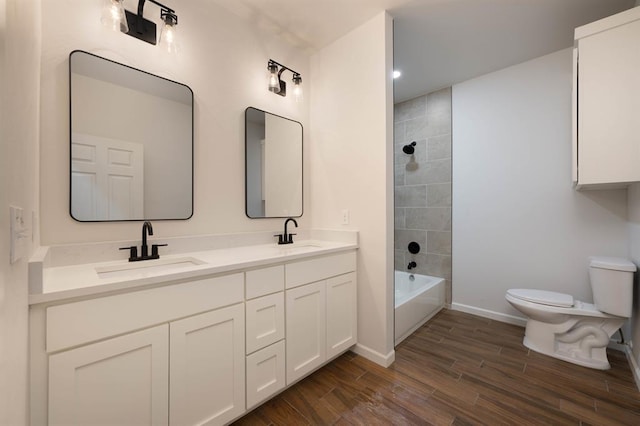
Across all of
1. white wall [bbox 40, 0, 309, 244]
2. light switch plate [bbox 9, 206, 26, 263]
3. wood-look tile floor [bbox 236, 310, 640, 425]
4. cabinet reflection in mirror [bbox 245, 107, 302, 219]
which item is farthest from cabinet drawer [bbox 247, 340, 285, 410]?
light switch plate [bbox 9, 206, 26, 263]

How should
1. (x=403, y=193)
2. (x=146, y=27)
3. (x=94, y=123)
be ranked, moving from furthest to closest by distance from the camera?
(x=403, y=193) < (x=146, y=27) < (x=94, y=123)

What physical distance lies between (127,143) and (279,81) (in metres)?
1.20

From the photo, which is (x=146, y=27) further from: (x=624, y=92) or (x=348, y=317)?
(x=624, y=92)

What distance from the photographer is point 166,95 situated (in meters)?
1.65

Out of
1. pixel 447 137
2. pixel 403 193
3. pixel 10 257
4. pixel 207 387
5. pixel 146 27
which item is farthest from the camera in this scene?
pixel 403 193

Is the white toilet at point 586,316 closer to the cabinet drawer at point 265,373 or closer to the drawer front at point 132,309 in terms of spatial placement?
the cabinet drawer at point 265,373

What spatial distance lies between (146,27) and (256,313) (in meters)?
1.76

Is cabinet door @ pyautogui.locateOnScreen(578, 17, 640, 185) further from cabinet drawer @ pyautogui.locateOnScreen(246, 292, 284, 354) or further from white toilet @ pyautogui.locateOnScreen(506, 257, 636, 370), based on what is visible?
cabinet drawer @ pyautogui.locateOnScreen(246, 292, 284, 354)

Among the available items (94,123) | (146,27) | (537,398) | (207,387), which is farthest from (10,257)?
(537,398)

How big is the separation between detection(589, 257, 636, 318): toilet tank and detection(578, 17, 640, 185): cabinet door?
2.04ft

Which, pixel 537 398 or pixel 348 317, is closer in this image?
pixel 537 398

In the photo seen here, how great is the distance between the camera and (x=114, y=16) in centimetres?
135

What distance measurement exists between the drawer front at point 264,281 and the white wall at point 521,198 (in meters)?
2.29

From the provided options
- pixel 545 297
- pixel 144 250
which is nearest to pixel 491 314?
pixel 545 297
